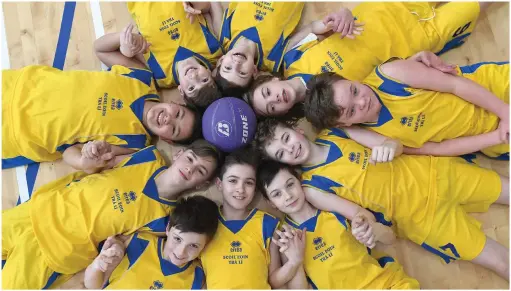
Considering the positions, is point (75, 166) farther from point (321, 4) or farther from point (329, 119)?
point (321, 4)

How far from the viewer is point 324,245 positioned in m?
1.87

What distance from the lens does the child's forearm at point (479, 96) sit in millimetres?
1821

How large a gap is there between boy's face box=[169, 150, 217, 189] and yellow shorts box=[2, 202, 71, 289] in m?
0.66

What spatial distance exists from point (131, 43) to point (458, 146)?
1496 millimetres

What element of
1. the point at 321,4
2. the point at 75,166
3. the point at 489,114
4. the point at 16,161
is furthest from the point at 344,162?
the point at 16,161

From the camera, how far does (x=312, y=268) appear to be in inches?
74.0

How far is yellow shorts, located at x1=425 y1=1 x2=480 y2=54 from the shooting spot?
6.51 ft

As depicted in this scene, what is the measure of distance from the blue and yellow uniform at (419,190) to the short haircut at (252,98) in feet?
0.78

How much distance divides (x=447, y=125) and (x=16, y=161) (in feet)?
6.40

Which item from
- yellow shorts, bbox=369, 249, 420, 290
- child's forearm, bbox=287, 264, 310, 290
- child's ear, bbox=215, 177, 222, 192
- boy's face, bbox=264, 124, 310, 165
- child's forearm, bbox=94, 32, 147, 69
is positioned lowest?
child's forearm, bbox=287, 264, 310, 290

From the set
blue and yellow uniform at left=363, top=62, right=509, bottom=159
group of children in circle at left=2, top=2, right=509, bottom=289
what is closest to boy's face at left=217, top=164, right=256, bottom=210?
group of children in circle at left=2, top=2, right=509, bottom=289

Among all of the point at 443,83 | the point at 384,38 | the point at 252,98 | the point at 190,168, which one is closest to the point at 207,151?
the point at 190,168

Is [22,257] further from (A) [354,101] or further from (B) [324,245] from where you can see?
(A) [354,101]

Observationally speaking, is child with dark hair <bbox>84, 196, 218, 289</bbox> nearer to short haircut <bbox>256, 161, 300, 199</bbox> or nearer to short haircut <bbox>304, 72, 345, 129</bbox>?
short haircut <bbox>256, 161, 300, 199</bbox>
